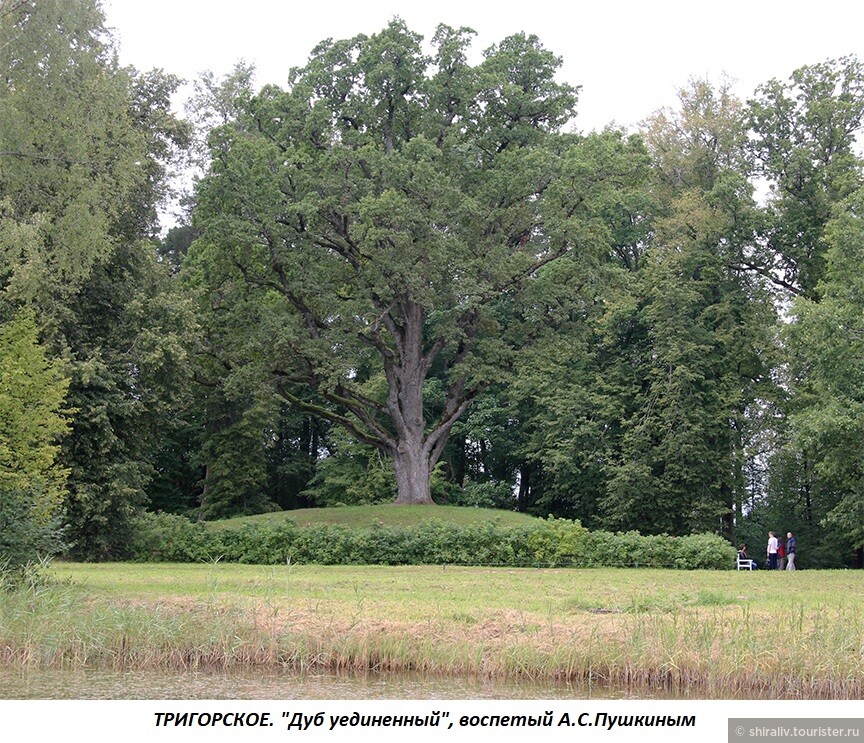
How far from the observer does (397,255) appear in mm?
32188

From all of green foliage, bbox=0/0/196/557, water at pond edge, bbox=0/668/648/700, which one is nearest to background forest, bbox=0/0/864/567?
green foliage, bbox=0/0/196/557

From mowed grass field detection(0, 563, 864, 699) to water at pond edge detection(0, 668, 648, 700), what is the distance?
0.28 m

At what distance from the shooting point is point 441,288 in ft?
110

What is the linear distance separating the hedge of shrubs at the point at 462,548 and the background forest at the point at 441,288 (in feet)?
12.9

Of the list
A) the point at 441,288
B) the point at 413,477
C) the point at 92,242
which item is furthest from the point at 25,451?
the point at 413,477

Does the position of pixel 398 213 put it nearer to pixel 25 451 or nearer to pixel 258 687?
pixel 25 451

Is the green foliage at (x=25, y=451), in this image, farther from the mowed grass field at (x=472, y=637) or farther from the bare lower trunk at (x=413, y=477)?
the bare lower trunk at (x=413, y=477)

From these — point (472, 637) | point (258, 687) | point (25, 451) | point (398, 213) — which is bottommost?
point (258, 687)

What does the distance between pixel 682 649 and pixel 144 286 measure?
75.5 feet

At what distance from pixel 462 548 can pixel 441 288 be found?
10.1m

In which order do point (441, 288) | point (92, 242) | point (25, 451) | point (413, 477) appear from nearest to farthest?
point (25, 451) < point (92, 242) < point (441, 288) < point (413, 477)
